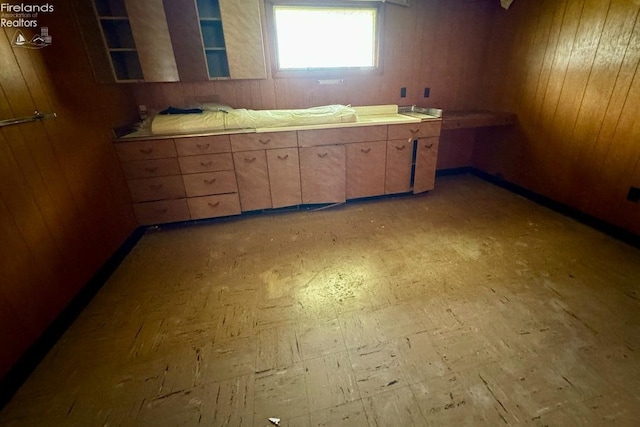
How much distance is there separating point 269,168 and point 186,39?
128 centimetres

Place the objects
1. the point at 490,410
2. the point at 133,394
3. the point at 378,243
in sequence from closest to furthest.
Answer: the point at 490,410 < the point at 133,394 < the point at 378,243

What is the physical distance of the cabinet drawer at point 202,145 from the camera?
242cm

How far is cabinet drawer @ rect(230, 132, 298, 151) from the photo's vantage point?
250 centimetres

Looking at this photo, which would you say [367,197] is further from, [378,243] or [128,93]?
[128,93]

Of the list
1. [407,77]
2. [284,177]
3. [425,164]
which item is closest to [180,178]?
[284,177]

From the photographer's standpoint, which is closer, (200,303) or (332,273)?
(200,303)

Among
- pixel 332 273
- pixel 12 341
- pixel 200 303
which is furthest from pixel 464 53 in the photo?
pixel 12 341

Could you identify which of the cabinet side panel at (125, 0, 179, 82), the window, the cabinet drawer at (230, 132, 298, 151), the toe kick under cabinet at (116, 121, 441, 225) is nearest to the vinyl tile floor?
the toe kick under cabinet at (116, 121, 441, 225)

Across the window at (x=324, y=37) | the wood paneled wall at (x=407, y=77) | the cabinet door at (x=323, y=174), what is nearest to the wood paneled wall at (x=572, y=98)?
the wood paneled wall at (x=407, y=77)

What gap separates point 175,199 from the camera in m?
2.57

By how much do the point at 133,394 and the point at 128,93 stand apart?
2487mm

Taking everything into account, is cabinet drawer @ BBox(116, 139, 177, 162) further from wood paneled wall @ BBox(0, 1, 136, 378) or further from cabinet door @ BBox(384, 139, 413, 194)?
cabinet door @ BBox(384, 139, 413, 194)

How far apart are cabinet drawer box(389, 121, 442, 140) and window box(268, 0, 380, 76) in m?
0.79

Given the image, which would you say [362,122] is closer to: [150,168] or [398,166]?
[398,166]
